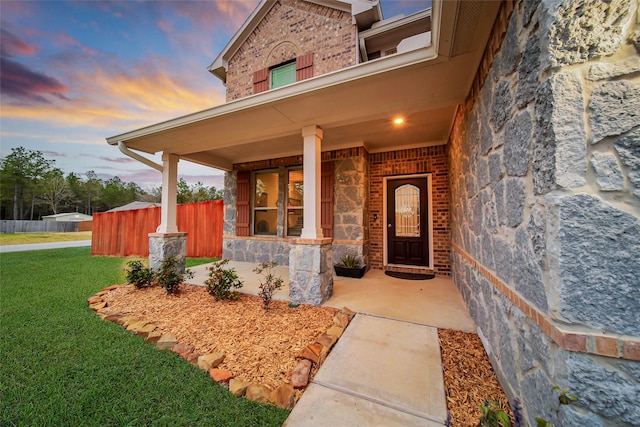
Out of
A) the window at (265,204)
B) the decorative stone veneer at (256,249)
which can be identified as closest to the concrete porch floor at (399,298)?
the decorative stone veneer at (256,249)

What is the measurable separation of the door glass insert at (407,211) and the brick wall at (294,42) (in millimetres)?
3135

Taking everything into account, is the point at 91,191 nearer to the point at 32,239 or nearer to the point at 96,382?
the point at 32,239

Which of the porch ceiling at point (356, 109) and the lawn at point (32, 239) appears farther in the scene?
the lawn at point (32, 239)

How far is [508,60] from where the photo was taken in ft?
4.37

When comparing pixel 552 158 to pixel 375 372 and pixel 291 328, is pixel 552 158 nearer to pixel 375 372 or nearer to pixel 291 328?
pixel 375 372

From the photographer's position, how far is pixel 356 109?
2729mm

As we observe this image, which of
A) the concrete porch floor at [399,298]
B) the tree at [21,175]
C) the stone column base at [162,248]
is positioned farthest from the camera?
the tree at [21,175]

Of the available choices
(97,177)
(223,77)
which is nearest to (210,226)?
(223,77)

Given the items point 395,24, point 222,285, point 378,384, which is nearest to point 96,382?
point 222,285

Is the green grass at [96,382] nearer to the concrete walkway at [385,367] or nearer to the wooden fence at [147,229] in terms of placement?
the concrete walkway at [385,367]

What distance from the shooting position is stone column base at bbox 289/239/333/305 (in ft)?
9.76

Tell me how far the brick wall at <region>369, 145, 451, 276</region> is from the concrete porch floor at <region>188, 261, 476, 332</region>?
0.51 m

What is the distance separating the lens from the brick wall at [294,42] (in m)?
5.16

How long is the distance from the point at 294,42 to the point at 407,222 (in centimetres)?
521
